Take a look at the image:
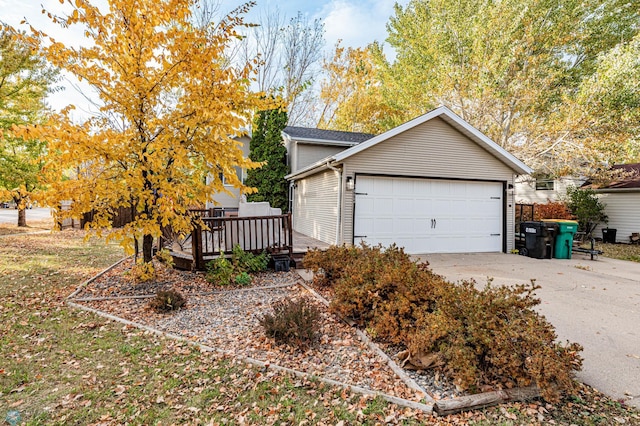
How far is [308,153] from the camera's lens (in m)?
14.3

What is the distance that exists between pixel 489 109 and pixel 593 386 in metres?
14.3

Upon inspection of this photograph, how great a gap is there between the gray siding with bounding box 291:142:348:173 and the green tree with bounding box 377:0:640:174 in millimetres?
6452

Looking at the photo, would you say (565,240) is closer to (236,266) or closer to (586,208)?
(586,208)

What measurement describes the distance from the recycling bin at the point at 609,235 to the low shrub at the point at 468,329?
15104 millimetres

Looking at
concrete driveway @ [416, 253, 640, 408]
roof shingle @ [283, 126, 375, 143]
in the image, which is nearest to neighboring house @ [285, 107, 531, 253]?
concrete driveway @ [416, 253, 640, 408]

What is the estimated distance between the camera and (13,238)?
11.8 metres

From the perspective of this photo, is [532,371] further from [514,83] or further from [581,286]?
[514,83]

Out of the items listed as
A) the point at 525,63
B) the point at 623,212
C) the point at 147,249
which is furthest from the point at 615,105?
the point at 147,249

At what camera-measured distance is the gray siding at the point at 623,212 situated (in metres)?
13.9

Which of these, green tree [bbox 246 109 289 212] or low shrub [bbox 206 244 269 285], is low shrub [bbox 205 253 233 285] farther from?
green tree [bbox 246 109 289 212]

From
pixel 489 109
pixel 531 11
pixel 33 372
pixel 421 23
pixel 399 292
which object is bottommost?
pixel 33 372

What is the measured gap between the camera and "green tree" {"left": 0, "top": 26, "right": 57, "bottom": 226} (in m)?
10.9

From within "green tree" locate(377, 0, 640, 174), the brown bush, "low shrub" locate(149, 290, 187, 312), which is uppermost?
"green tree" locate(377, 0, 640, 174)

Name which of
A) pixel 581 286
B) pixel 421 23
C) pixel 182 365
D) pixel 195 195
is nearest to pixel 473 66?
pixel 421 23
